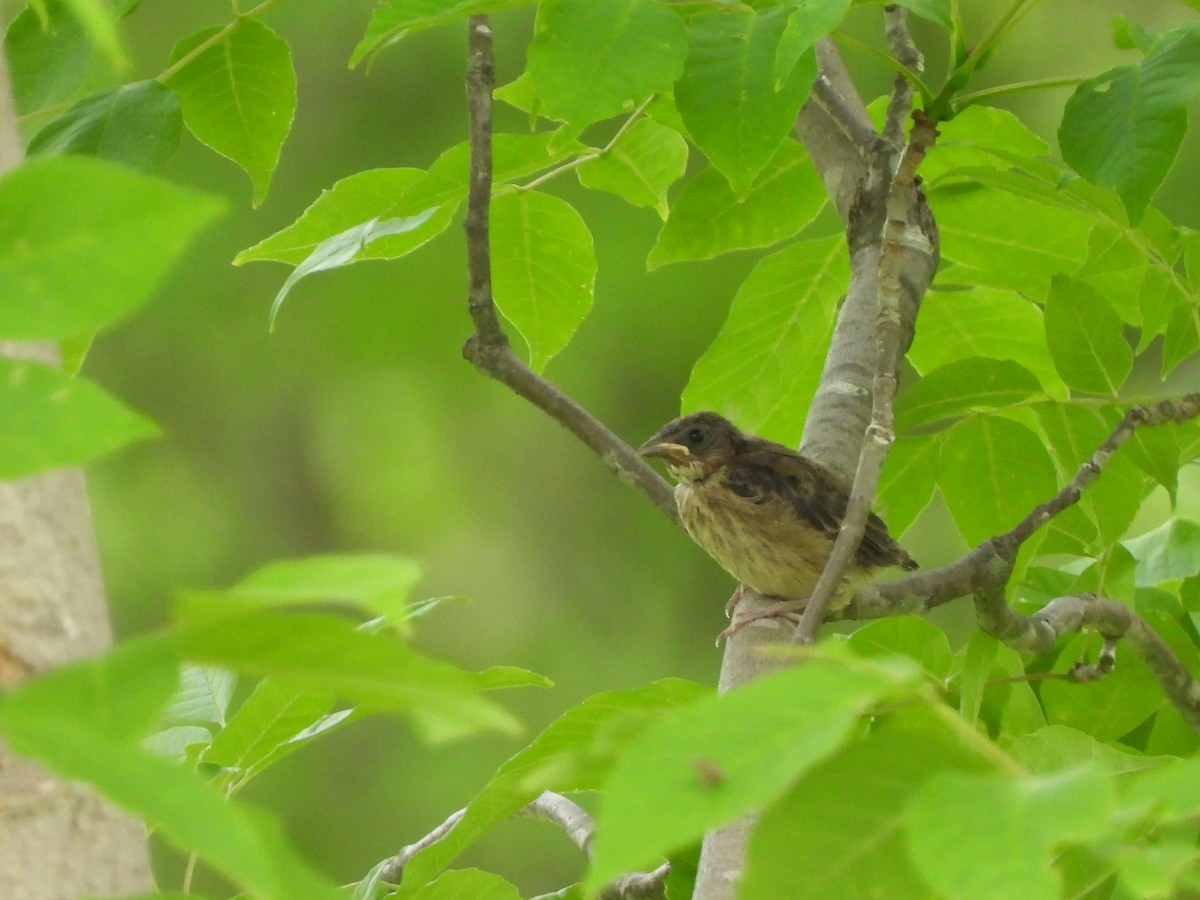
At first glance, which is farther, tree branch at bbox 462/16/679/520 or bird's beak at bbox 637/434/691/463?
bird's beak at bbox 637/434/691/463

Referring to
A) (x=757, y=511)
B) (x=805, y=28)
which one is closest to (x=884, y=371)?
(x=805, y=28)

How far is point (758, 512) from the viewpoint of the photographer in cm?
277

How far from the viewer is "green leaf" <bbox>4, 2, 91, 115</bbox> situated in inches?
59.7

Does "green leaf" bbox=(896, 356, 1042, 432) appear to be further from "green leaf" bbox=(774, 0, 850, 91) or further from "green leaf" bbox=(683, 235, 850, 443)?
"green leaf" bbox=(774, 0, 850, 91)

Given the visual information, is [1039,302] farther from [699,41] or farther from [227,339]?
[227,339]

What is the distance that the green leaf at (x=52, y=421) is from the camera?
1.83 ft

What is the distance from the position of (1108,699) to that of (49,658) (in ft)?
4.38

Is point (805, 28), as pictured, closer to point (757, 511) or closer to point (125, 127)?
point (125, 127)

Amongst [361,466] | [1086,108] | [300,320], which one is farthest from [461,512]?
[1086,108]

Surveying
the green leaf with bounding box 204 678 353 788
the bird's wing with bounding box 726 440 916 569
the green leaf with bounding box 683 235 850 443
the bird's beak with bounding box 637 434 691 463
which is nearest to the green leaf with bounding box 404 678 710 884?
the green leaf with bounding box 204 678 353 788

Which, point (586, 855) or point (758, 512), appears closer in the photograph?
point (586, 855)

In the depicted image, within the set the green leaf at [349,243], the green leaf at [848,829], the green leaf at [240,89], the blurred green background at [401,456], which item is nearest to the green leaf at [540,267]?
the green leaf at [349,243]

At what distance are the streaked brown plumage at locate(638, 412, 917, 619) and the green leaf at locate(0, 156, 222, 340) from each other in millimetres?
1908

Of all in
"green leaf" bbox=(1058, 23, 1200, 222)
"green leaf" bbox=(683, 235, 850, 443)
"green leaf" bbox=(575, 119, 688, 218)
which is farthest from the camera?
"green leaf" bbox=(683, 235, 850, 443)
